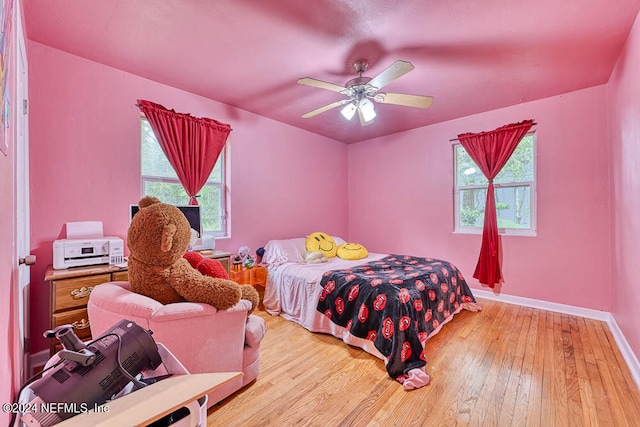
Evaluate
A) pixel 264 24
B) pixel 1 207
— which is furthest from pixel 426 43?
pixel 1 207

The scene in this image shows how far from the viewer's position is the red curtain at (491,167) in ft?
10.6

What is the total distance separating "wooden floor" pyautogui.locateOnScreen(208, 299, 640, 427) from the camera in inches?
59.6

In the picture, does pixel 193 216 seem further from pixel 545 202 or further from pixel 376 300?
pixel 545 202

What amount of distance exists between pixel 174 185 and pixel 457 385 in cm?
302

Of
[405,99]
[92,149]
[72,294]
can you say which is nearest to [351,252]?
[405,99]

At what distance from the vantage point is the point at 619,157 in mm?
2359

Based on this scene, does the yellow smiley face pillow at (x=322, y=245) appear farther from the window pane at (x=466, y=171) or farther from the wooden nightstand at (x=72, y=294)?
the wooden nightstand at (x=72, y=294)

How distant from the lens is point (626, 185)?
2145mm

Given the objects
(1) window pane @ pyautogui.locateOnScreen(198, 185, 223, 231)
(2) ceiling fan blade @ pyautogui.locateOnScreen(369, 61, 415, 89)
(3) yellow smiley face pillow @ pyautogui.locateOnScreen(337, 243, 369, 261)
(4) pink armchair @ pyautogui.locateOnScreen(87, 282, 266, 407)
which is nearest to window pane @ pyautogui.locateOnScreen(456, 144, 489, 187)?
(3) yellow smiley face pillow @ pyautogui.locateOnScreen(337, 243, 369, 261)

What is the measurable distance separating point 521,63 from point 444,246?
2.33 m

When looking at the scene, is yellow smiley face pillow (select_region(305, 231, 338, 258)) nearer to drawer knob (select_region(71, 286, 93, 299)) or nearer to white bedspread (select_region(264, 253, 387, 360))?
white bedspread (select_region(264, 253, 387, 360))

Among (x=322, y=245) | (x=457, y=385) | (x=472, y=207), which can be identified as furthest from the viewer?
(x=472, y=207)

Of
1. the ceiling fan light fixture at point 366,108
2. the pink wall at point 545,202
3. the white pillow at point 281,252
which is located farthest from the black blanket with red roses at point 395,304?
the ceiling fan light fixture at point 366,108

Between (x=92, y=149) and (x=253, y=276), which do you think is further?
(x=253, y=276)
